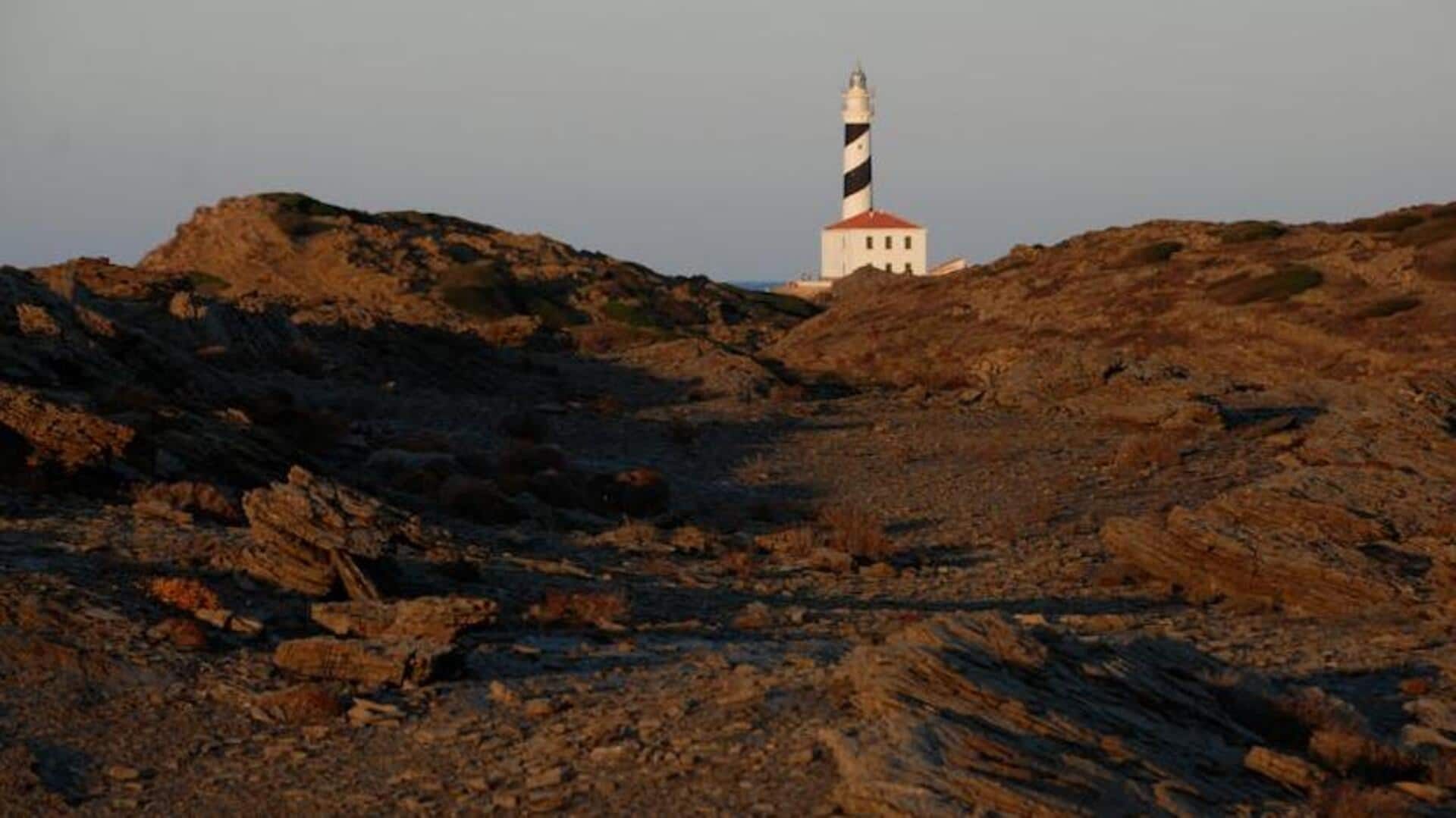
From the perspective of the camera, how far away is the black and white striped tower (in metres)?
126

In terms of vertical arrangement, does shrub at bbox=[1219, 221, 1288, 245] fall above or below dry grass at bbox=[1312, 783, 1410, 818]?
above

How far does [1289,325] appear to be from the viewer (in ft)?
163

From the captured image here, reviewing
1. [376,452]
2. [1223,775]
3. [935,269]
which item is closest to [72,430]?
[376,452]

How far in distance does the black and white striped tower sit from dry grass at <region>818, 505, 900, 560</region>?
100849 millimetres

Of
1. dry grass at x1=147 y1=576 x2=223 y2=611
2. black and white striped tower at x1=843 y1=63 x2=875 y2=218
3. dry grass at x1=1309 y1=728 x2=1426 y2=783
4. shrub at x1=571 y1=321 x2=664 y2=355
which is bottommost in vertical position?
dry grass at x1=1309 y1=728 x2=1426 y2=783

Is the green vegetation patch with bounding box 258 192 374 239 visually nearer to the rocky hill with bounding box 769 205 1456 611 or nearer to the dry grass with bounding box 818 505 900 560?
the rocky hill with bounding box 769 205 1456 611

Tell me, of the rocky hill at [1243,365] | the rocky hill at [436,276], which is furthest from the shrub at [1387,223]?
the rocky hill at [436,276]

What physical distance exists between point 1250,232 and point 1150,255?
14.0ft

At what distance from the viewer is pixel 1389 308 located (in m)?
49.4

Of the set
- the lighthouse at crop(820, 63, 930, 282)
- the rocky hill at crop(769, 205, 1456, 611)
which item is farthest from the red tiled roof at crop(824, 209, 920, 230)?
the rocky hill at crop(769, 205, 1456, 611)

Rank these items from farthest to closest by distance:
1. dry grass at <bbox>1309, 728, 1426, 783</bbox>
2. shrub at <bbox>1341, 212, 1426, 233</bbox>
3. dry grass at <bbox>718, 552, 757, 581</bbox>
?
shrub at <bbox>1341, 212, 1426, 233</bbox>, dry grass at <bbox>718, 552, 757, 581</bbox>, dry grass at <bbox>1309, 728, 1426, 783</bbox>

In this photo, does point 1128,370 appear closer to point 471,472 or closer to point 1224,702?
Answer: point 471,472

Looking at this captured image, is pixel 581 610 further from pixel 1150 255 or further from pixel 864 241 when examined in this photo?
pixel 864 241

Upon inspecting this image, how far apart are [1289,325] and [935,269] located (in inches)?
2288
